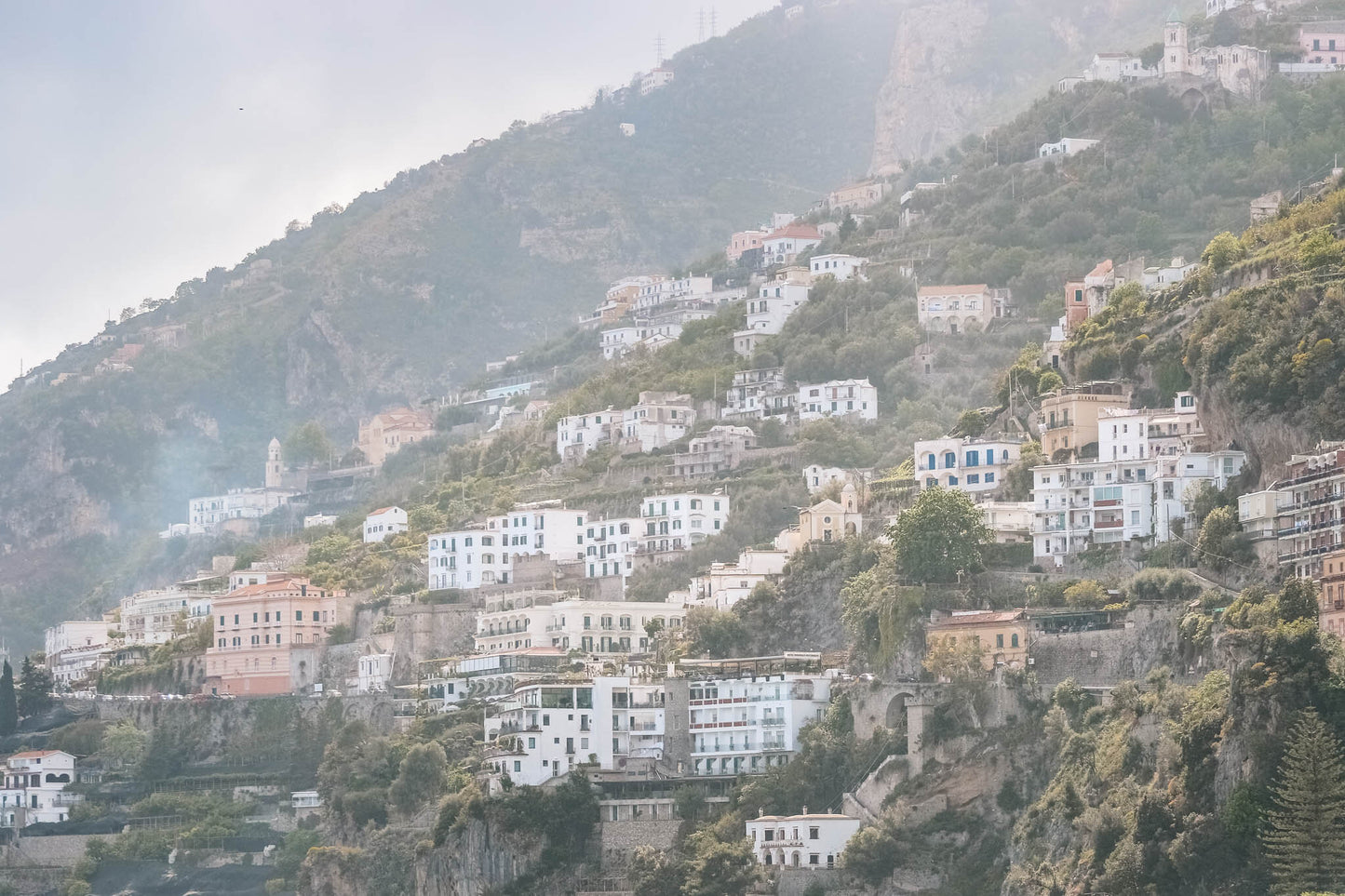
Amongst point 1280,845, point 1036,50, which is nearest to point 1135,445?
point 1280,845

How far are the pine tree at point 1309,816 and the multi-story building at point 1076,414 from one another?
27.3 meters

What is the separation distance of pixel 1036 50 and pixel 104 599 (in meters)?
75.4

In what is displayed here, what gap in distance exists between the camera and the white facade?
Answer: 92.2 meters

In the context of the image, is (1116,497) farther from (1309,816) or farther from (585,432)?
(585,432)

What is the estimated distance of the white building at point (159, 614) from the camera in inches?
4914

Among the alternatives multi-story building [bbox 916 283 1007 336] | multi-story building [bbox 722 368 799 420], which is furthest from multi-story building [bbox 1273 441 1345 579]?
multi-story building [bbox 916 283 1007 336]

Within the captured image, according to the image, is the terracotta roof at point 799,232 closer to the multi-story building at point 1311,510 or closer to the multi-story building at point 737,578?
the multi-story building at point 737,578

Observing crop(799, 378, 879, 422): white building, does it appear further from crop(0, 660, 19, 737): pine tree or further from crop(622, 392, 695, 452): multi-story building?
crop(0, 660, 19, 737): pine tree

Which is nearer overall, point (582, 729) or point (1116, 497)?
point (1116, 497)

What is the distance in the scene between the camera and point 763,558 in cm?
10388

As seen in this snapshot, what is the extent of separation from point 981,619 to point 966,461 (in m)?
13.8

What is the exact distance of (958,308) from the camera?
124812 millimetres

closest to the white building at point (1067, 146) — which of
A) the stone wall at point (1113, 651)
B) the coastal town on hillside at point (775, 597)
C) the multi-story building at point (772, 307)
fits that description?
the coastal town on hillside at point (775, 597)

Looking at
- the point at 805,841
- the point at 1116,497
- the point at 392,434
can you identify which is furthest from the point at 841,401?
the point at 392,434
